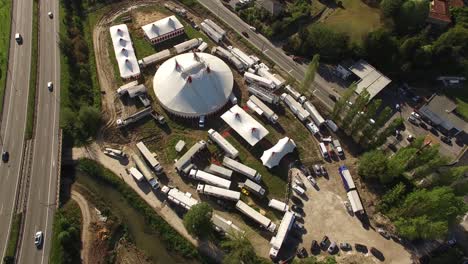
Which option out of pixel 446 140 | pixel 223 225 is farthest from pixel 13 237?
pixel 446 140

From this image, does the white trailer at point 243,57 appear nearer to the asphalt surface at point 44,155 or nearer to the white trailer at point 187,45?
the white trailer at point 187,45

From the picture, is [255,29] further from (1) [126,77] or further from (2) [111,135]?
(2) [111,135]

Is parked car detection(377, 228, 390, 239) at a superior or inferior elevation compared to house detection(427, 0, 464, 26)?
inferior

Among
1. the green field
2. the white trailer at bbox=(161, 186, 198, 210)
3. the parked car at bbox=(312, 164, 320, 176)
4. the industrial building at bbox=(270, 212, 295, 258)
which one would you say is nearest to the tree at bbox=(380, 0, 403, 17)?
the green field

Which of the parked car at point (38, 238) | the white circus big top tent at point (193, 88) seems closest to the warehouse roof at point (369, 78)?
the white circus big top tent at point (193, 88)

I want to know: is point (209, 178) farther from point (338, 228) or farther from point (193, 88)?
point (338, 228)

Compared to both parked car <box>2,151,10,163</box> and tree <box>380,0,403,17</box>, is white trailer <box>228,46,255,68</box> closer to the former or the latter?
tree <box>380,0,403,17</box>

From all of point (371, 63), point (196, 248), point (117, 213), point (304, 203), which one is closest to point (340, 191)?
point (304, 203)
